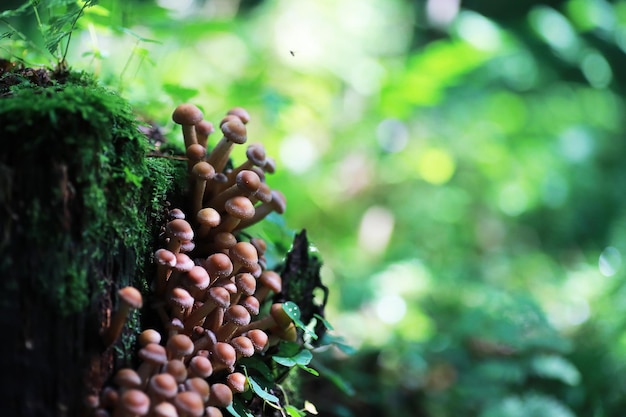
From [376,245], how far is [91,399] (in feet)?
18.9

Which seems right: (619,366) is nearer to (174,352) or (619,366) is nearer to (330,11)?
(174,352)

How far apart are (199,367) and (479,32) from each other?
6604 mm

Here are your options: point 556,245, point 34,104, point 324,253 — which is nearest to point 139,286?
point 34,104

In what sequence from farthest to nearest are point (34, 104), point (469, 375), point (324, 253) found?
point (324, 253)
point (469, 375)
point (34, 104)

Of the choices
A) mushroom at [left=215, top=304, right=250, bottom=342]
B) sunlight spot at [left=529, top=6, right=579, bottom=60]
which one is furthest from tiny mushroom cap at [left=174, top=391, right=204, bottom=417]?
sunlight spot at [left=529, top=6, right=579, bottom=60]

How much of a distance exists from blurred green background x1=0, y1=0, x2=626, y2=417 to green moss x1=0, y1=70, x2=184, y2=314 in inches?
90.4

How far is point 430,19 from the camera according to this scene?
28.7 ft

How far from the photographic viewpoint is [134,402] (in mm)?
1377

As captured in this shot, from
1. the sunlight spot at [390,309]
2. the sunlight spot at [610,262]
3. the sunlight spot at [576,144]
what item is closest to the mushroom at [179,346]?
the sunlight spot at [390,309]

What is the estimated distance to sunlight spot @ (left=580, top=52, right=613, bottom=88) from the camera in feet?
26.1

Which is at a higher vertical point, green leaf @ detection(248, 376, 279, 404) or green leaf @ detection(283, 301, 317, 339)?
green leaf @ detection(283, 301, 317, 339)

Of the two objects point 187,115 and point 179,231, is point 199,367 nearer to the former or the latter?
point 179,231

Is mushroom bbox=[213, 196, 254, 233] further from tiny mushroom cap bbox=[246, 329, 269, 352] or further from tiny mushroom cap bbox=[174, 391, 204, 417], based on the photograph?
tiny mushroom cap bbox=[174, 391, 204, 417]

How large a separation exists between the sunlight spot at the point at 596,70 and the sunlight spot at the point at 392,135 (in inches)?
120
